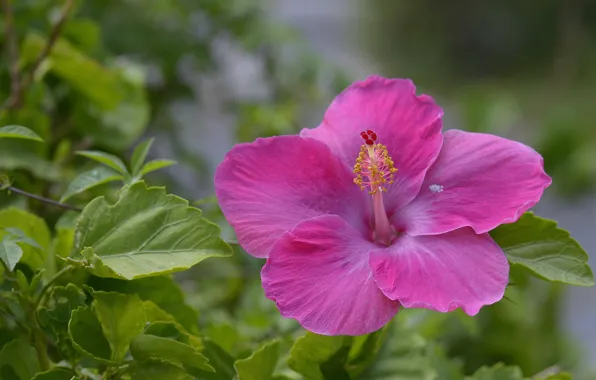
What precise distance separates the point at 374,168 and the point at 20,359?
0.16 meters

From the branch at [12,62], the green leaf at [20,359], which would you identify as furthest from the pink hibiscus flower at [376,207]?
the branch at [12,62]

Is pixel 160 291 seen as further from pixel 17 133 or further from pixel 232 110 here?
pixel 232 110

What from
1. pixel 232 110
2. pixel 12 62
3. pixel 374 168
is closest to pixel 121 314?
pixel 374 168

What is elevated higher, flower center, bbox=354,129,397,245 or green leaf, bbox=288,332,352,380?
A: flower center, bbox=354,129,397,245

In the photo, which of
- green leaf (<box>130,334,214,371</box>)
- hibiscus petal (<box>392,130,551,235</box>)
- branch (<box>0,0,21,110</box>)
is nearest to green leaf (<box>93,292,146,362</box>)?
green leaf (<box>130,334,214,371</box>)

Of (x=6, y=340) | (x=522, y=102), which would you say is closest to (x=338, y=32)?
(x=522, y=102)

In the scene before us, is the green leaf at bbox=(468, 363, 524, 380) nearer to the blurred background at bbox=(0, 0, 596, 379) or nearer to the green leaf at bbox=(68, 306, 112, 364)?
the blurred background at bbox=(0, 0, 596, 379)

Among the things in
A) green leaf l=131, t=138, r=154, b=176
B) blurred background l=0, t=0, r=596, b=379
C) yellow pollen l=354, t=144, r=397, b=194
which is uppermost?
yellow pollen l=354, t=144, r=397, b=194

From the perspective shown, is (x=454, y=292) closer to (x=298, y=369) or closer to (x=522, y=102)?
(x=298, y=369)

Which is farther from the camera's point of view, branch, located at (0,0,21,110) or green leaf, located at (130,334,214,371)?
branch, located at (0,0,21,110)

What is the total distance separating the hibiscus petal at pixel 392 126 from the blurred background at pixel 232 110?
0.06 metres

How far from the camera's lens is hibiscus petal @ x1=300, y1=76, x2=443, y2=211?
311 mm

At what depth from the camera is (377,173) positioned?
0.31 m

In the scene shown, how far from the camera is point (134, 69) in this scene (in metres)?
0.62
